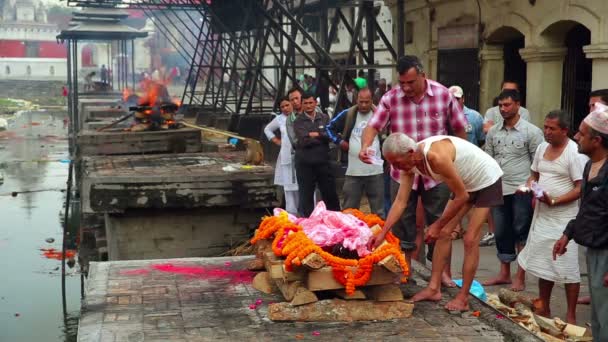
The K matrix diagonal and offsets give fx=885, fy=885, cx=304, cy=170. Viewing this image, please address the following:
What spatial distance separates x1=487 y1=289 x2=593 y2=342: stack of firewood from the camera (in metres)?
6.70

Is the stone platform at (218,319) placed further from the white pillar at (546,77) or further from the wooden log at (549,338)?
the white pillar at (546,77)

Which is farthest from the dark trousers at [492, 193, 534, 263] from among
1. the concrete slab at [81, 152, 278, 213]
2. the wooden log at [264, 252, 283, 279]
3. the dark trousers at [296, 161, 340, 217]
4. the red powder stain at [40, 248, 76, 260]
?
the red powder stain at [40, 248, 76, 260]

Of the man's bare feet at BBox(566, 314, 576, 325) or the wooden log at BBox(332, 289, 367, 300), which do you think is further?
the man's bare feet at BBox(566, 314, 576, 325)

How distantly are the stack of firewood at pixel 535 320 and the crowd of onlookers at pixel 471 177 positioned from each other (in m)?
0.17

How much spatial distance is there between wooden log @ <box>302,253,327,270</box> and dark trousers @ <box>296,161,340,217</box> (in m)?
3.84

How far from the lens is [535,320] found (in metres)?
6.89

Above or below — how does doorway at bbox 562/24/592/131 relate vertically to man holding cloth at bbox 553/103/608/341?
above

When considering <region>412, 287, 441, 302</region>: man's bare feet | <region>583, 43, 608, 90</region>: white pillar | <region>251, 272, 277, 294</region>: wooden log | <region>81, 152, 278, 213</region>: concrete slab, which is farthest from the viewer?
<region>81, 152, 278, 213</region>: concrete slab

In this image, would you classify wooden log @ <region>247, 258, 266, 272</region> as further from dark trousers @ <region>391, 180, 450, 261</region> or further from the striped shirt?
the striped shirt

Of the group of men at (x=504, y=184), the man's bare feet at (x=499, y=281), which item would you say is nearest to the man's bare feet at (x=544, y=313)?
the group of men at (x=504, y=184)

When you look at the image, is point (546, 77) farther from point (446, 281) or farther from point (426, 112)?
point (446, 281)

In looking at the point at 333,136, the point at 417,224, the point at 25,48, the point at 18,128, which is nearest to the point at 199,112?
the point at 18,128

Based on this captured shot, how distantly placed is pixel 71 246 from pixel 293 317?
10.1 meters

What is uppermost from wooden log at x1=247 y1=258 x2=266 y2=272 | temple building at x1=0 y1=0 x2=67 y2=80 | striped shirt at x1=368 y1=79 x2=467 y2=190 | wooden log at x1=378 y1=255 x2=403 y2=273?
temple building at x1=0 y1=0 x2=67 y2=80
